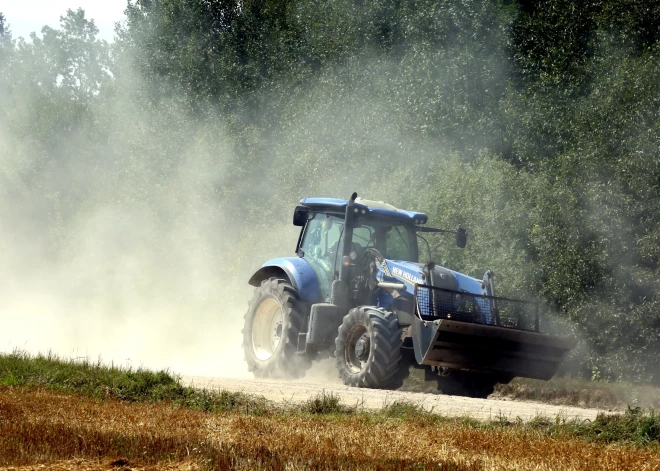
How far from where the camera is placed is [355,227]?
15.6 m

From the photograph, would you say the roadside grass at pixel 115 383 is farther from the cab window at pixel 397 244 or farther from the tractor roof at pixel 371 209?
the cab window at pixel 397 244

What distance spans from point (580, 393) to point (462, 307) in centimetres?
381

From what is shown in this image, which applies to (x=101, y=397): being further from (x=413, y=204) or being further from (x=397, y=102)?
(x=397, y=102)

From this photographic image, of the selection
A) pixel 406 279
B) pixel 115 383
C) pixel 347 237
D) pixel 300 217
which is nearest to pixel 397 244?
pixel 347 237

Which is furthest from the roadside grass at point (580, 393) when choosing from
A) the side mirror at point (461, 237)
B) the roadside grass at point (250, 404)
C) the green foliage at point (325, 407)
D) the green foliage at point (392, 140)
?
the green foliage at point (325, 407)

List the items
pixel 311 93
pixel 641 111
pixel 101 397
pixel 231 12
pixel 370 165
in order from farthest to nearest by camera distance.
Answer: pixel 231 12 < pixel 311 93 < pixel 370 165 < pixel 641 111 < pixel 101 397

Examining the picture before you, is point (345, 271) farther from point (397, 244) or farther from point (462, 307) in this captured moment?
point (462, 307)

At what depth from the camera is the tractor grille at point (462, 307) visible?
1365 centimetres

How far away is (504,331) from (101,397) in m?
5.43

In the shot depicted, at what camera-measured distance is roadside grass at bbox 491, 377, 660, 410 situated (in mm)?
16391

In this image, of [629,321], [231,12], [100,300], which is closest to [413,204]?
[629,321]

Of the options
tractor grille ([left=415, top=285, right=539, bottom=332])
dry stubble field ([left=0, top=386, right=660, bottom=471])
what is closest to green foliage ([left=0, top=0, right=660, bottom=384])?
tractor grille ([left=415, top=285, right=539, bottom=332])

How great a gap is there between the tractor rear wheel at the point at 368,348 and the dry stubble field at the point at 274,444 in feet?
11.8

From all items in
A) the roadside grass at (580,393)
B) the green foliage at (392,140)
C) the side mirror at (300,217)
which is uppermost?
the green foliage at (392,140)
